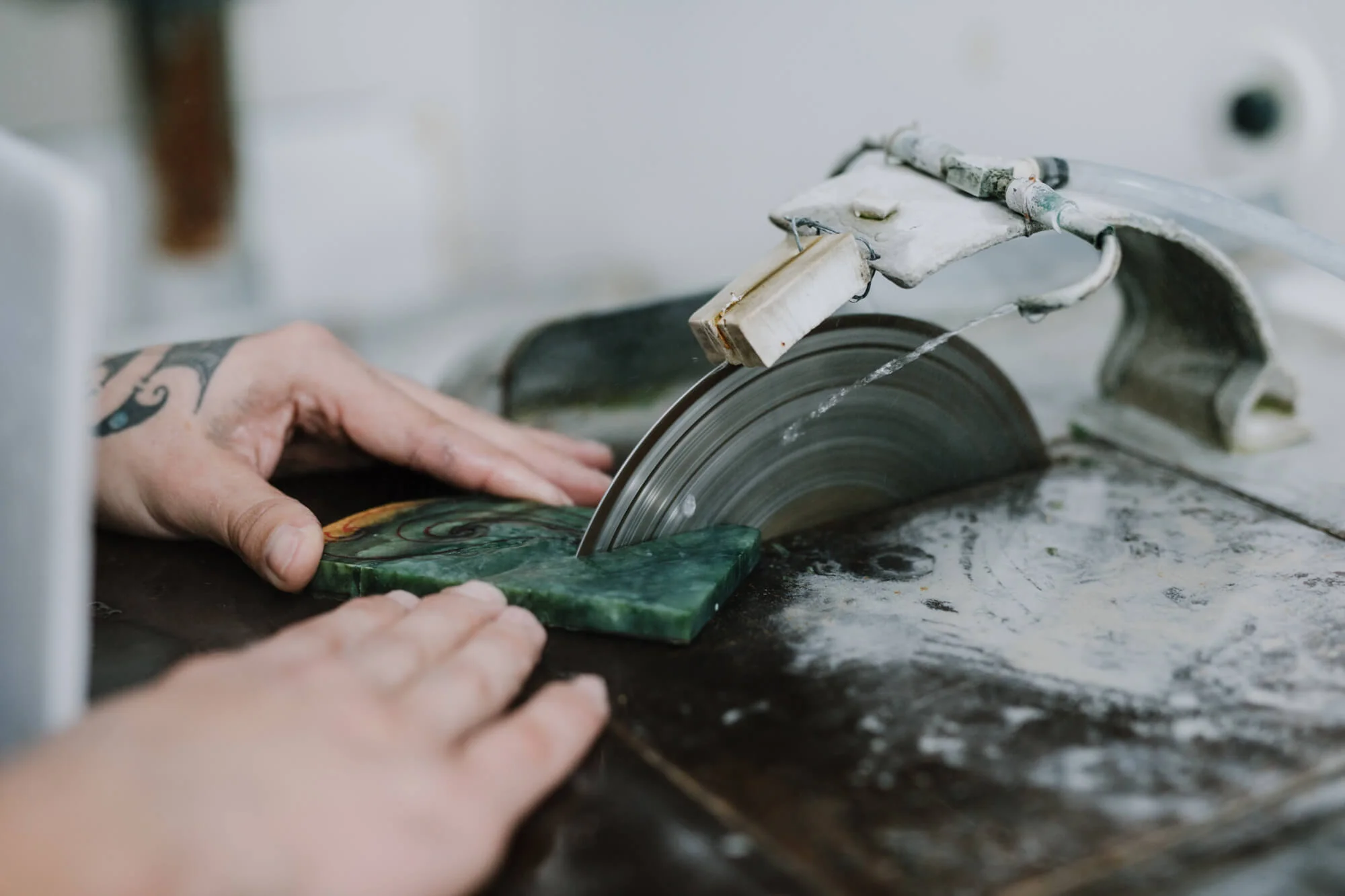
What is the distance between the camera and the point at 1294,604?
1.20 meters

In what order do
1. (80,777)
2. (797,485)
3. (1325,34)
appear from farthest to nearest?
1. (1325,34)
2. (797,485)
3. (80,777)

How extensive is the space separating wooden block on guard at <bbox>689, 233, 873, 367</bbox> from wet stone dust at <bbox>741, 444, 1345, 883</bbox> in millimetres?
277

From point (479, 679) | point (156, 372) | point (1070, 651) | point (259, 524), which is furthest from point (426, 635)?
point (156, 372)

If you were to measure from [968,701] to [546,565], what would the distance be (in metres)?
0.47

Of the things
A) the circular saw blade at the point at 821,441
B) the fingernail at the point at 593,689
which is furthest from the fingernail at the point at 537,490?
the fingernail at the point at 593,689

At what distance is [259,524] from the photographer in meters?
1.30

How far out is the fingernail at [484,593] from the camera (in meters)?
1.16

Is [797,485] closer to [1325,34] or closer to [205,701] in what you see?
[205,701]

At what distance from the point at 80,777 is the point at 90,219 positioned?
35 cm

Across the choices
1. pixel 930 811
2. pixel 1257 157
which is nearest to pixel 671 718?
pixel 930 811

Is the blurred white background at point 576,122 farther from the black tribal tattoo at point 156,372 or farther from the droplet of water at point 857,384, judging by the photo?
the droplet of water at point 857,384

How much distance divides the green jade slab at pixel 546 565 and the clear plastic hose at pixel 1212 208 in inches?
23.0

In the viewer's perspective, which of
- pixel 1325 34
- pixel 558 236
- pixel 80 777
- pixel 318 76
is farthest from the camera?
pixel 558 236

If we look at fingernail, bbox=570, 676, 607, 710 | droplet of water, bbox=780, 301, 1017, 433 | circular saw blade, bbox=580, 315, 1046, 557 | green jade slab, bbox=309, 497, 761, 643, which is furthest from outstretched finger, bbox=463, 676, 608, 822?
droplet of water, bbox=780, 301, 1017, 433
